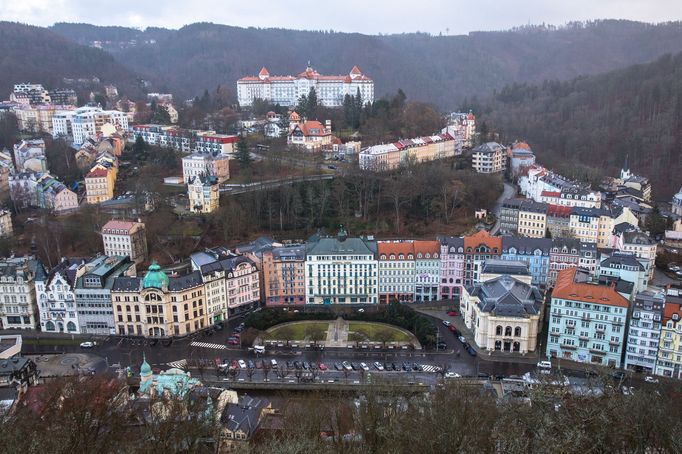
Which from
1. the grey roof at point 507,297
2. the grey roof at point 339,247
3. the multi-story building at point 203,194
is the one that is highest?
the multi-story building at point 203,194

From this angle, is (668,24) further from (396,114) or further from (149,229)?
(149,229)

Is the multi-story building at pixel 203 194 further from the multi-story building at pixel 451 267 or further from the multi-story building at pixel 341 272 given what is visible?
the multi-story building at pixel 451 267

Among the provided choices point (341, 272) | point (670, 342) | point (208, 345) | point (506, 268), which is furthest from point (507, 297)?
point (208, 345)

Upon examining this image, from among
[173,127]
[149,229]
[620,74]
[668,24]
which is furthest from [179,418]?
[668,24]

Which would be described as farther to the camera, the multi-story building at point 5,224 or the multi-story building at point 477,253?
the multi-story building at point 5,224

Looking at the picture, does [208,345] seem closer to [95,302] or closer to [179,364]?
[179,364]

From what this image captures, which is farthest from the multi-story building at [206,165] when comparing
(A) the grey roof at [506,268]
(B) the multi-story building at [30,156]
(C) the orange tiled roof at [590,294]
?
(C) the orange tiled roof at [590,294]

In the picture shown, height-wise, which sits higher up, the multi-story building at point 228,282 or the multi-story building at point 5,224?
the multi-story building at point 5,224

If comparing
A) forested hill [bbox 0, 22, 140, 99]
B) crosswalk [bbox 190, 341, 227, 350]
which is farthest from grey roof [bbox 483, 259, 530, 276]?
forested hill [bbox 0, 22, 140, 99]
